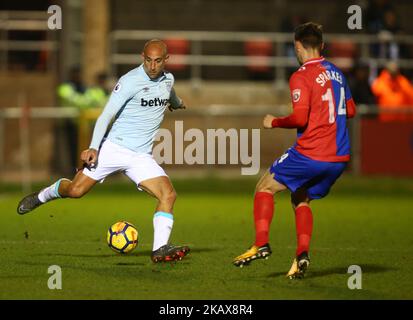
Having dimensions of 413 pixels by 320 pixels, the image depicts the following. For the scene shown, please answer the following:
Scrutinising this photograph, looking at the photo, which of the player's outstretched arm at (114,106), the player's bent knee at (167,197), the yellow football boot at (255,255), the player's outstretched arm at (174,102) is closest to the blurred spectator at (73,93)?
the player's outstretched arm at (174,102)

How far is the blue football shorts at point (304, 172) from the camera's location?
9.02m

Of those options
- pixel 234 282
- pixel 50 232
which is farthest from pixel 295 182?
pixel 50 232

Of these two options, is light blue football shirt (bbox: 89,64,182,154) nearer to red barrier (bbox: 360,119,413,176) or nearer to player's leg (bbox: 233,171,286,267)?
player's leg (bbox: 233,171,286,267)

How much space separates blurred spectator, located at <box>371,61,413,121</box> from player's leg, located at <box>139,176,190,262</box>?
1339 cm

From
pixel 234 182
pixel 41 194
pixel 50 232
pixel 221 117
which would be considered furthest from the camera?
pixel 221 117

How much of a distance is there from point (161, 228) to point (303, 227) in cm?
150

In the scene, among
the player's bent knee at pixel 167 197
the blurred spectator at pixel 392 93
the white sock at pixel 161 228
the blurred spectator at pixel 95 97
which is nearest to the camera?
the white sock at pixel 161 228

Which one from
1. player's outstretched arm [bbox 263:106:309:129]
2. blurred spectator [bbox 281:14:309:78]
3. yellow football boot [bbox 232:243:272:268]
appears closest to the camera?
player's outstretched arm [bbox 263:106:309:129]

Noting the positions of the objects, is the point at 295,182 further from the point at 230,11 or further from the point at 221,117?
the point at 230,11

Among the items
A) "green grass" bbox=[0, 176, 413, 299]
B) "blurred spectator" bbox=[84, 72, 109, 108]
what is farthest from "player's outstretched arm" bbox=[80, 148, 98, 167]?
"blurred spectator" bbox=[84, 72, 109, 108]

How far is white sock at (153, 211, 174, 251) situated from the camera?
1002 cm

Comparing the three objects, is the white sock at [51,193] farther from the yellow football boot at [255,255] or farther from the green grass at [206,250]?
the yellow football boot at [255,255]

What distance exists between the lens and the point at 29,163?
973 inches

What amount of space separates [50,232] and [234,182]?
9.24m
